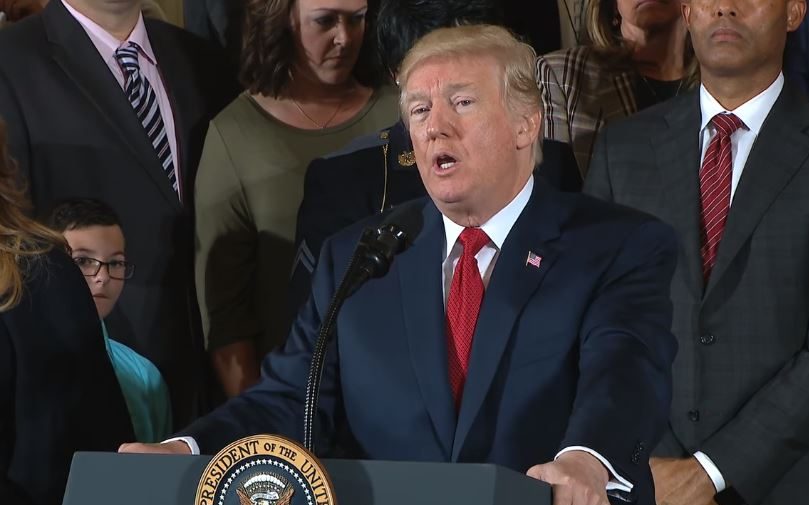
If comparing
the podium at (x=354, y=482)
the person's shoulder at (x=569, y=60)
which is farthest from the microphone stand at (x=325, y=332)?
the person's shoulder at (x=569, y=60)

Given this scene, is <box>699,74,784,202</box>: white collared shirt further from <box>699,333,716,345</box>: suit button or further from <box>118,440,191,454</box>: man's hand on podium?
<box>118,440,191,454</box>: man's hand on podium

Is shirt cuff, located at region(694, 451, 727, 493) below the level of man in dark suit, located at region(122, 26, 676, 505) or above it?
below

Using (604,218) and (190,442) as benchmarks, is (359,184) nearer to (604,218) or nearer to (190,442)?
(604,218)

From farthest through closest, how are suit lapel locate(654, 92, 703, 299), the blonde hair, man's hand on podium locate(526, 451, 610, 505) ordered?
suit lapel locate(654, 92, 703, 299) < the blonde hair < man's hand on podium locate(526, 451, 610, 505)

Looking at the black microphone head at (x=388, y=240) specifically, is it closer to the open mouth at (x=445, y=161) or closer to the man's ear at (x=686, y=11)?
the open mouth at (x=445, y=161)

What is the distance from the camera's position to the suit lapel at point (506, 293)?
217 centimetres

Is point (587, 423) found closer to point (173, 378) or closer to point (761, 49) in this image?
point (761, 49)

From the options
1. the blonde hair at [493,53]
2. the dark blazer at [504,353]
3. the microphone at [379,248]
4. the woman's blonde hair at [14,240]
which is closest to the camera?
the microphone at [379,248]

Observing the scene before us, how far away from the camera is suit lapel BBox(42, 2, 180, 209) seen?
329 centimetres

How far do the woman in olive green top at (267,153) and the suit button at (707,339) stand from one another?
982 millimetres

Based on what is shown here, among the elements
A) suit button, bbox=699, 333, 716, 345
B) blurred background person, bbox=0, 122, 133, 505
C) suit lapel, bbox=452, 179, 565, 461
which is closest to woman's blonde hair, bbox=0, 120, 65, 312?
blurred background person, bbox=0, 122, 133, 505

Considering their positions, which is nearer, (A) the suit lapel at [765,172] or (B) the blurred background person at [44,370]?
(B) the blurred background person at [44,370]

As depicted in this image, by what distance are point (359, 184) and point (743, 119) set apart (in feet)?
2.64

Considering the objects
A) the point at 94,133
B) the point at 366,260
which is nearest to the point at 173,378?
the point at 94,133
